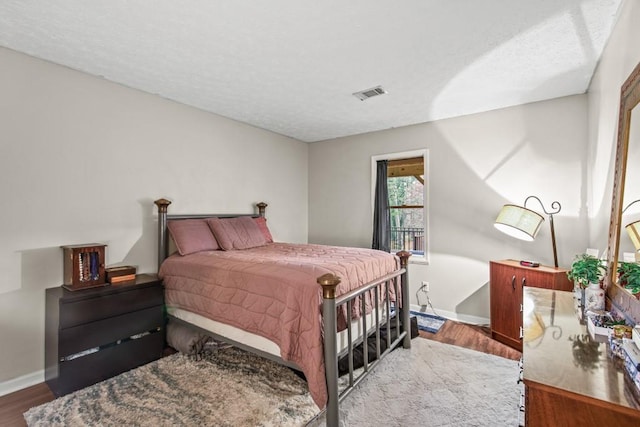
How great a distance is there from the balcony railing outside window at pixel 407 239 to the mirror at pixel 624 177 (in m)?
2.63

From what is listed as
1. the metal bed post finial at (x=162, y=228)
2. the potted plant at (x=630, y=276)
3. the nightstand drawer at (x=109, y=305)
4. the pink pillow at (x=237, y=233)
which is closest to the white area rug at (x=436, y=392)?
the potted plant at (x=630, y=276)

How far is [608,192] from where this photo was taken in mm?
2025

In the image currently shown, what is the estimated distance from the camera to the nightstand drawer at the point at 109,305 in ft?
7.29

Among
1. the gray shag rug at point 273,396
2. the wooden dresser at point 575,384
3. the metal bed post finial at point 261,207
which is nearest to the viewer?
the wooden dresser at point 575,384

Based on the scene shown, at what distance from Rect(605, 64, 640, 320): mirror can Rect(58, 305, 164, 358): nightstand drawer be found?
3152mm

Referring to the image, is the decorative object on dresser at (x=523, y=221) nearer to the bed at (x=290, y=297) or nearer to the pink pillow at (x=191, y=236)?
the bed at (x=290, y=297)

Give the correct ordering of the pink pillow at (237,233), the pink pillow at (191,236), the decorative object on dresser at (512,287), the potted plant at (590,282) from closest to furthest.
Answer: the potted plant at (590,282)
the decorative object on dresser at (512,287)
the pink pillow at (191,236)
the pink pillow at (237,233)

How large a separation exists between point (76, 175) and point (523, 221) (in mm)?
4122

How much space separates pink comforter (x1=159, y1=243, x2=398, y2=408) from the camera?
1.88 metres

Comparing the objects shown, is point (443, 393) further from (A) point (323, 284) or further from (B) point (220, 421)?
(B) point (220, 421)

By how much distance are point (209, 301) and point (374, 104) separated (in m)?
2.57

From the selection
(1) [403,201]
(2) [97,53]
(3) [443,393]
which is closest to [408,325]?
(3) [443,393]

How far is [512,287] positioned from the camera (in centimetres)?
294

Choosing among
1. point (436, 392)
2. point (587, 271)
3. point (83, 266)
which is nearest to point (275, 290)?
point (436, 392)
